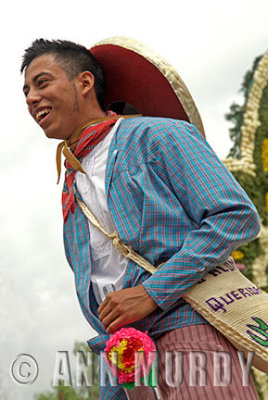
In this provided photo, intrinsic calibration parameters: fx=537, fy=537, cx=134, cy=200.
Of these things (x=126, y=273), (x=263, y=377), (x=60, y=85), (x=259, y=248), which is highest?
(x=60, y=85)

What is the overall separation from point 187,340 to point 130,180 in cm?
51

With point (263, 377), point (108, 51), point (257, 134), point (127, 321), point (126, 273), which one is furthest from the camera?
point (257, 134)

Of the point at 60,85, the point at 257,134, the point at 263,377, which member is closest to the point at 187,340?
the point at 60,85

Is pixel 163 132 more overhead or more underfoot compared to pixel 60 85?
more underfoot

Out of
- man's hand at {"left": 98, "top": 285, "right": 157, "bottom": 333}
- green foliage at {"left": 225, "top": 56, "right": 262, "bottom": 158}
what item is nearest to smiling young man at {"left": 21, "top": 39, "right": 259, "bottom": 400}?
man's hand at {"left": 98, "top": 285, "right": 157, "bottom": 333}

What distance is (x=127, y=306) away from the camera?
1519 mm

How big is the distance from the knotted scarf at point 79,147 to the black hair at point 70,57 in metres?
0.21

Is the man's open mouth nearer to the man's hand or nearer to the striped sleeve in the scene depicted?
the striped sleeve

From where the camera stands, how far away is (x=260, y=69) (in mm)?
4234

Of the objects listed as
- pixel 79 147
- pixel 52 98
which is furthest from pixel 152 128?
pixel 52 98

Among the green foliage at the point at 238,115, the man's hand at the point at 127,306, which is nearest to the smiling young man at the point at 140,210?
the man's hand at the point at 127,306

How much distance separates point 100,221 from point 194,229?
32 centimetres

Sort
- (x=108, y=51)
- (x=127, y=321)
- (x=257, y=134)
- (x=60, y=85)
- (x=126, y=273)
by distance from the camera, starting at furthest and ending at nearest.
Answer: (x=257, y=134) → (x=108, y=51) → (x=60, y=85) → (x=126, y=273) → (x=127, y=321)

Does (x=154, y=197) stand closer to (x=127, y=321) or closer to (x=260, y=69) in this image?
(x=127, y=321)
